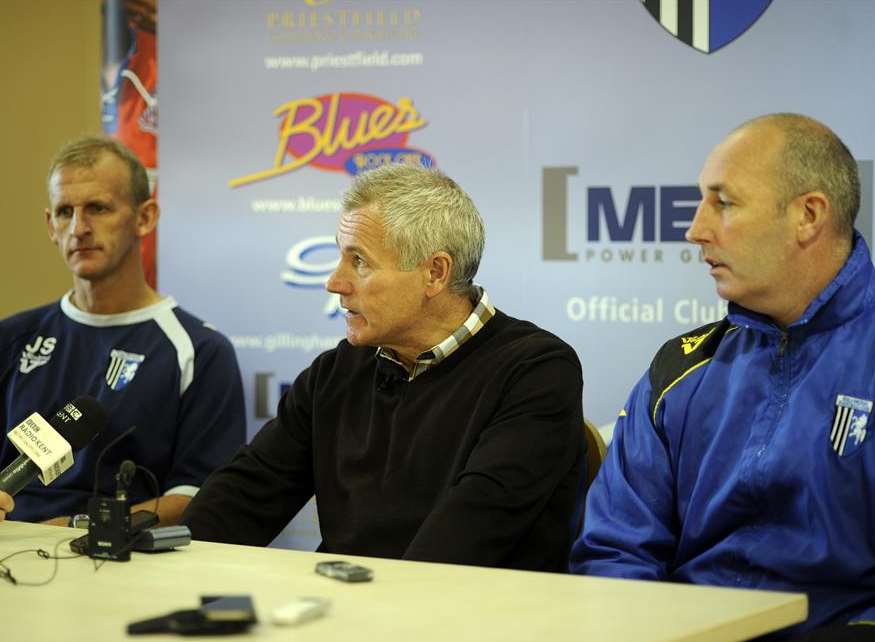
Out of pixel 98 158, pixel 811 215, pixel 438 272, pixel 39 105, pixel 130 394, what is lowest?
pixel 130 394

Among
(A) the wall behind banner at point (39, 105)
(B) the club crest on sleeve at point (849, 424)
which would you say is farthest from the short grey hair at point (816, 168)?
(A) the wall behind banner at point (39, 105)

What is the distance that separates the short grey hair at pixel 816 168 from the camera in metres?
2.25

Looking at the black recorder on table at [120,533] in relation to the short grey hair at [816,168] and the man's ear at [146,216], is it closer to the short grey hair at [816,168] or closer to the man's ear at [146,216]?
the short grey hair at [816,168]

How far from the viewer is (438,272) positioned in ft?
8.61

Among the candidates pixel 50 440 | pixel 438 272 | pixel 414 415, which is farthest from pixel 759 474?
pixel 50 440

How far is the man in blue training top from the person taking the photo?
10.7 ft

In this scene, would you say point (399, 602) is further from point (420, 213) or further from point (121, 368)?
point (121, 368)

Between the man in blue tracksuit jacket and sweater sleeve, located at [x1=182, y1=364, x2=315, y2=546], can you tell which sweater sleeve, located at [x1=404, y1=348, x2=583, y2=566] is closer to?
the man in blue tracksuit jacket

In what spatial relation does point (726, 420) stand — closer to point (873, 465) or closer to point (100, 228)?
point (873, 465)

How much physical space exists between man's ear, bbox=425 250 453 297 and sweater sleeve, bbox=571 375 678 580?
0.48 m

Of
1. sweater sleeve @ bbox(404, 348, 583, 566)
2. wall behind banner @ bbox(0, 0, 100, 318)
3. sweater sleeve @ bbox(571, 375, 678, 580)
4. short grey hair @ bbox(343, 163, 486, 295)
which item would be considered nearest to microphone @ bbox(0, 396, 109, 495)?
sweater sleeve @ bbox(404, 348, 583, 566)

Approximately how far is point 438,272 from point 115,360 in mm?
1130

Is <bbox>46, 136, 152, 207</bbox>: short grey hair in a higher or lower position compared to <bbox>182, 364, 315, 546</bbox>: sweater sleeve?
higher

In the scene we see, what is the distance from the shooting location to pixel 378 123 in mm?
3830
